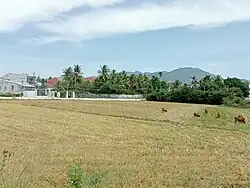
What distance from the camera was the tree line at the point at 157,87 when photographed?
274 ft

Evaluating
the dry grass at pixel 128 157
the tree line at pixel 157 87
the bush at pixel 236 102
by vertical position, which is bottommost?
the dry grass at pixel 128 157

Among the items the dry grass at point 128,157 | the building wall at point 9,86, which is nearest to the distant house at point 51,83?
the building wall at point 9,86

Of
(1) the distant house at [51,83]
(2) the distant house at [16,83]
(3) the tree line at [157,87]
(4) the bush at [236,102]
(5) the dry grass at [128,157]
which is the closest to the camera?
(5) the dry grass at [128,157]

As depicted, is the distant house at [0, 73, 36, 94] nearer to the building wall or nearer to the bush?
the building wall

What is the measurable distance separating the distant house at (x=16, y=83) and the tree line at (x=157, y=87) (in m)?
12.1

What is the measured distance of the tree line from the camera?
83.6 m

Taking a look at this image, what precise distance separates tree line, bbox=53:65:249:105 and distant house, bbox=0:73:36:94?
39.6 ft

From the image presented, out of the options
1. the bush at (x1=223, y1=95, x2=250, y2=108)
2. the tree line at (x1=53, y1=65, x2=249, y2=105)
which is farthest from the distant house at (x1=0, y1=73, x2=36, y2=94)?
the bush at (x1=223, y1=95, x2=250, y2=108)

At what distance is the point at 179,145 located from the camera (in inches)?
688

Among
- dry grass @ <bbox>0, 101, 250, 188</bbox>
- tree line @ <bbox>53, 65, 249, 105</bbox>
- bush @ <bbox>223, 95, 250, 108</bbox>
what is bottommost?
dry grass @ <bbox>0, 101, 250, 188</bbox>

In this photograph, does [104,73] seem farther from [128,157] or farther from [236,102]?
[128,157]

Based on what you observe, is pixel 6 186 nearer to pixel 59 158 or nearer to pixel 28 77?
pixel 59 158

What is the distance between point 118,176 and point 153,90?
9102cm

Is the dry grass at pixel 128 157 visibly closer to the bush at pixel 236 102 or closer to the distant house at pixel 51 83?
the bush at pixel 236 102
